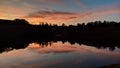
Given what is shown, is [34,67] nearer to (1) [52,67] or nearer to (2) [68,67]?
(1) [52,67]

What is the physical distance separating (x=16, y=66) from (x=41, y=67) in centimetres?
462

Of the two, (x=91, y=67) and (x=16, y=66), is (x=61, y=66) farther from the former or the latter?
(x=16, y=66)

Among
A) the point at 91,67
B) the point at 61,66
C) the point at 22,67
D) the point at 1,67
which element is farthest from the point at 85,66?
the point at 1,67

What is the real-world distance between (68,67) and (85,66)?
272 centimetres

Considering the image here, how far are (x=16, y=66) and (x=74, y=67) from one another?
9736mm

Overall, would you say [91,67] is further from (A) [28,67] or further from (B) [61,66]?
(A) [28,67]

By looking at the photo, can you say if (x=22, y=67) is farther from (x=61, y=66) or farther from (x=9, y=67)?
(x=61, y=66)

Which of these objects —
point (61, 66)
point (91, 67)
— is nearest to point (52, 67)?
point (61, 66)

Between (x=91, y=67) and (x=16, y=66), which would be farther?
(x=16, y=66)

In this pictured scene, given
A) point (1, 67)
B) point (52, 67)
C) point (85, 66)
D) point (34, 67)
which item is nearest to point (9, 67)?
point (1, 67)

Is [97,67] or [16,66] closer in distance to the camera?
[97,67]

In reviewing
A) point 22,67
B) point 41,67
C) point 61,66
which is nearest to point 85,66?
point 61,66

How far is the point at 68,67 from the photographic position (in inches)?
1375

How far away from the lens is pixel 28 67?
35.3 m
